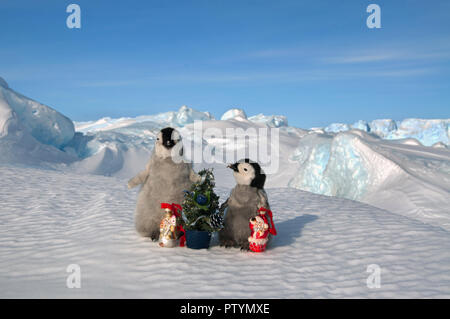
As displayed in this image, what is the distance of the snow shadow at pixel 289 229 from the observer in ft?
17.4

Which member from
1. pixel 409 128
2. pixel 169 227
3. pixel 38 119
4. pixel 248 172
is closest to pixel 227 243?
pixel 169 227

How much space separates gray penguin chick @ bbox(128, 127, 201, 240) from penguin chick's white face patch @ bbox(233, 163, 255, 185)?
1.75 ft

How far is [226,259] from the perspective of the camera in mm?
4492

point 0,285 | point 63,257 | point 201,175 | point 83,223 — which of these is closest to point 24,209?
point 83,223

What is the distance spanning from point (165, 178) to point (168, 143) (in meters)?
0.43

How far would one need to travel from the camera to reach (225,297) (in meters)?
3.54

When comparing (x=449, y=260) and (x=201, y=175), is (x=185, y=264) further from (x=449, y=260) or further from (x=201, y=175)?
(x=449, y=260)

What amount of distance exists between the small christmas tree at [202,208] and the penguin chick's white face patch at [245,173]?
37cm

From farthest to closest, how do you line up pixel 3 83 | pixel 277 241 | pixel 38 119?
pixel 3 83
pixel 38 119
pixel 277 241

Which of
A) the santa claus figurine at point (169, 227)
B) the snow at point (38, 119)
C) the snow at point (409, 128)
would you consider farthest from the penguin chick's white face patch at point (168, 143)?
the snow at point (409, 128)

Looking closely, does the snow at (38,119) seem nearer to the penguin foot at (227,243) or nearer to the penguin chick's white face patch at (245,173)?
the penguin foot at (227,243)

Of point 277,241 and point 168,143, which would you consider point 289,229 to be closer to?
point 277,241

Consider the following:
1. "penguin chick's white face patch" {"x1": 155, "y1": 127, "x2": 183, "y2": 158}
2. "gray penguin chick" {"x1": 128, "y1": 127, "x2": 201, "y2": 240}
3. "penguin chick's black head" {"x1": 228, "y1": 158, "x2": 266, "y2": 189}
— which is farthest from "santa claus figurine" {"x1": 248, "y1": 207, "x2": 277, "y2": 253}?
"penguin chick's white face patch" {"x1": 155, "y1": 127, "x2": 183, "y2": 158}
